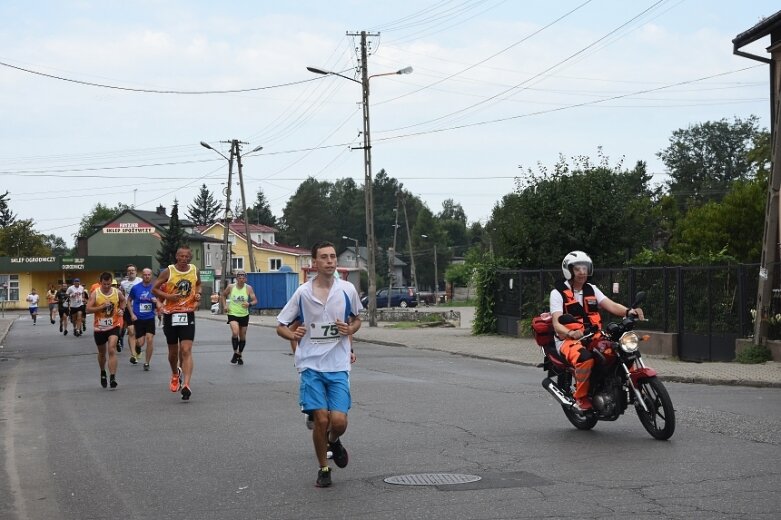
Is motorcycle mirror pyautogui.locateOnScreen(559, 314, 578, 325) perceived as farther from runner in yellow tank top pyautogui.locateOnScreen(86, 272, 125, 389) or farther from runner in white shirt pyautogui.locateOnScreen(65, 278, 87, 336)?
runner in white shirt pyautogui.locateOnScreen(65, 278, 87, 336)

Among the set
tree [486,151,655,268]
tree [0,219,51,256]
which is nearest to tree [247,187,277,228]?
tree [0,219,51,256]

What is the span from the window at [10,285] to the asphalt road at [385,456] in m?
73.8

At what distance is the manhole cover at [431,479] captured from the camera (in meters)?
7.45

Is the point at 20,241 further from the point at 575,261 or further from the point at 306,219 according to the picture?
the point at 575,261

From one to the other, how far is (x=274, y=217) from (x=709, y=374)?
6608 inches

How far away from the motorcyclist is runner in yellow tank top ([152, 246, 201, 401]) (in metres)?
5.34

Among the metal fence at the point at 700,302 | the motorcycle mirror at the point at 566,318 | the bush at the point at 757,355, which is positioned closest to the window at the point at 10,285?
the metal fence at the point at 700,302

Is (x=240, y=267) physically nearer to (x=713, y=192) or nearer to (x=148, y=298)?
(x=713, y=192)

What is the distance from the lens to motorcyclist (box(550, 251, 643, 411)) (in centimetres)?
953

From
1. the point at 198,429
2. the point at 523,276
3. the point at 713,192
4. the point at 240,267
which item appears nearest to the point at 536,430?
the point at 198,429

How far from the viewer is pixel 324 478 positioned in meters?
7.43

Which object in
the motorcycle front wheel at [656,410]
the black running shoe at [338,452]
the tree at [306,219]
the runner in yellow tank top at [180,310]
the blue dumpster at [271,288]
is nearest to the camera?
the black running shoe at [338,452]

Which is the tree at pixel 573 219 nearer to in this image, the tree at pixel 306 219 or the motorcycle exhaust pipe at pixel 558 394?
the motorcycle exhaust pipe at pixel 558 394

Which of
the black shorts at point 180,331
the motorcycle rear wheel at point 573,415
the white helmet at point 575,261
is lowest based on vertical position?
the motorcycle rear wheel at point 573,415
